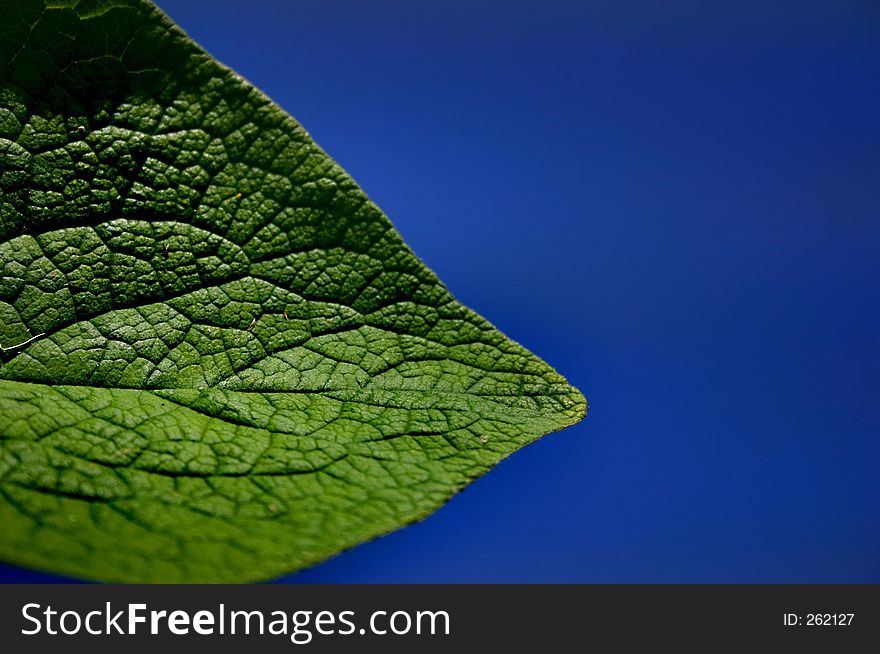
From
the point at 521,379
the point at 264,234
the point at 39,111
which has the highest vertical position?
the point at 39,111

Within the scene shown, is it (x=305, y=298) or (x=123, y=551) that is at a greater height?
(x=305, y=298)

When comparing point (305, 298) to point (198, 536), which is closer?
point (198, 536)

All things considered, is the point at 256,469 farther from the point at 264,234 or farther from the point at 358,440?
the point at 264,234

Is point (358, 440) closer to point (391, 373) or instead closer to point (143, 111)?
point (391, 373)

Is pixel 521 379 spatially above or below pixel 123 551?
above

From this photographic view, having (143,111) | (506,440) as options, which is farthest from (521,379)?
(143,111)

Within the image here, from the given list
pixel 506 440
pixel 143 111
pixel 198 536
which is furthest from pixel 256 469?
pixel 143 111
